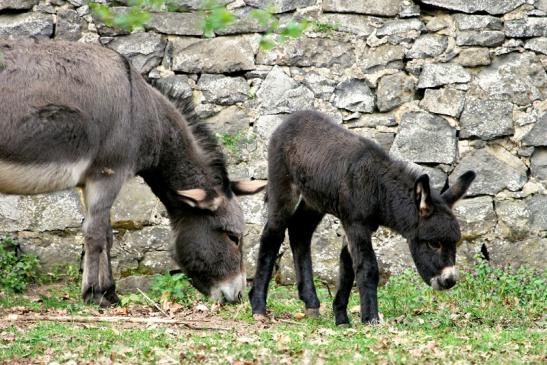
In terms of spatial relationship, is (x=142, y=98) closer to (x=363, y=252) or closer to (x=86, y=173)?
(x=86, y=173)

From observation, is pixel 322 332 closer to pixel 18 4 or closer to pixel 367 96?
pixel 367 96

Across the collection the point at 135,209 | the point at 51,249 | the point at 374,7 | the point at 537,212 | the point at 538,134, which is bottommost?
the point at 51,249

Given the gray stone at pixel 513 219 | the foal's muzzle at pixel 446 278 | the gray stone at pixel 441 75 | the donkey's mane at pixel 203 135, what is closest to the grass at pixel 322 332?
the foal's muzzle at pixel 446 278

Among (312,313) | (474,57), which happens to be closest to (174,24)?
(474,57)

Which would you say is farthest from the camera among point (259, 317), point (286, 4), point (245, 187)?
point (286, 4)

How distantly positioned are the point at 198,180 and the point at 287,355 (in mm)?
2842

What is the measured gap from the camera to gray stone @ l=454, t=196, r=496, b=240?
30.8 ft

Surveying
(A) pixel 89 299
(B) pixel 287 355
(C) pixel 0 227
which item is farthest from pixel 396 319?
(C) pixel 0 227

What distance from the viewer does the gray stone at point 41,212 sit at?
927 cm

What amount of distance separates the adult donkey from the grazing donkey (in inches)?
25.6

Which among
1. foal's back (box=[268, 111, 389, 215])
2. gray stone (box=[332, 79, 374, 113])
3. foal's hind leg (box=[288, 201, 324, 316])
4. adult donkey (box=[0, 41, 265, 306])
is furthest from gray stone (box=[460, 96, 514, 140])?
foal's hind leg (box=[288, 201, 324, 316])

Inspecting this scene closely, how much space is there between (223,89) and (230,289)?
8.43 ft

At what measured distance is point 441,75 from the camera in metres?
9.43

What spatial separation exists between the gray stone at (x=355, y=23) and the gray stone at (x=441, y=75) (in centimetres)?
70
